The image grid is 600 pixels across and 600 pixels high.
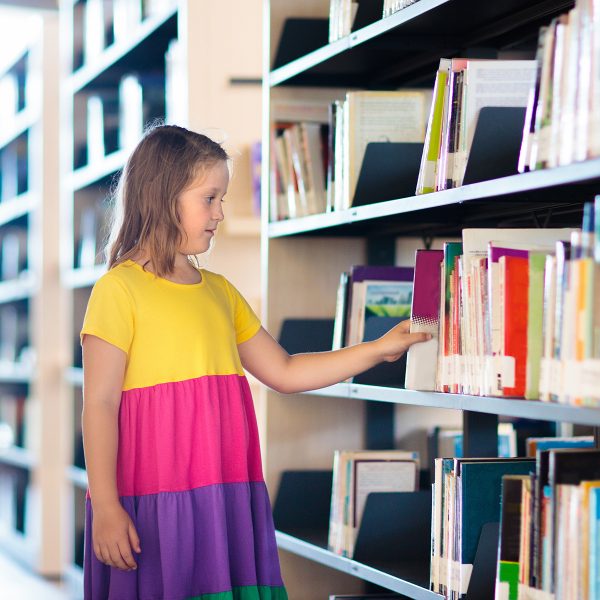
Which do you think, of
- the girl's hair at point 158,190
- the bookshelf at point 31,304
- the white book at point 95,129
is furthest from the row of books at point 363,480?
the bookshelf at point 31,304

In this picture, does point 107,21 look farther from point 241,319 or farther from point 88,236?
point 241,319

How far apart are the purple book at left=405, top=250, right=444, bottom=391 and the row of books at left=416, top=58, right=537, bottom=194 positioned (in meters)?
0.14

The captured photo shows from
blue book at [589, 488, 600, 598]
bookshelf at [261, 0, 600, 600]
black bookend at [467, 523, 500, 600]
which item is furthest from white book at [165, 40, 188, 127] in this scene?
blue book at [589, 488, 600, 598]

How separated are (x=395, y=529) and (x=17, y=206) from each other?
339cm

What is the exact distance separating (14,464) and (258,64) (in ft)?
9.95

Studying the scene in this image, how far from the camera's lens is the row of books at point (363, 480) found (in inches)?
95.3

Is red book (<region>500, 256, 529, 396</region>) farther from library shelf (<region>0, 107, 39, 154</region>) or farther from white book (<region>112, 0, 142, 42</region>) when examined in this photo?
library shelf (<region>0, 107, 39, 154</region>)

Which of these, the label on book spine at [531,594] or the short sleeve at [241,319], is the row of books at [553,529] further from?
the short sleeve at [241,319]

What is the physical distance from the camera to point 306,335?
2.64 m

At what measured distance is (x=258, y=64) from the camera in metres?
3.15

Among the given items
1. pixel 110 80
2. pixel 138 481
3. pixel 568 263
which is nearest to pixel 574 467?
pixel 568 263

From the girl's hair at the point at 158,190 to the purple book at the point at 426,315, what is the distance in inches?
18.2

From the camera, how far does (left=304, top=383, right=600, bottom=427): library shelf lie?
4.65 ft

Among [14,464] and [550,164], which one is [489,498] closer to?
[550,164]
